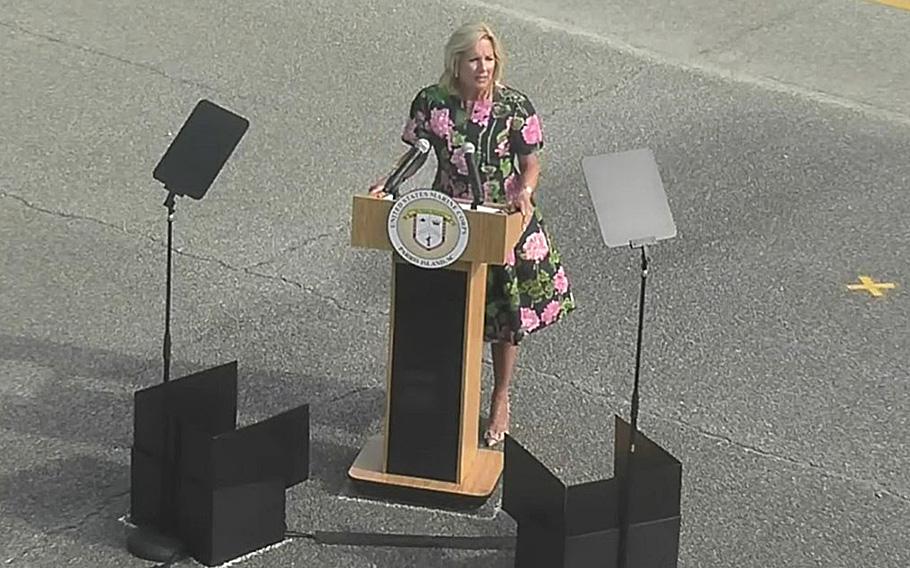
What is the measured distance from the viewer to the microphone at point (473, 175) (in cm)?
507

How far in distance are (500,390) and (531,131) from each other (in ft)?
3.45

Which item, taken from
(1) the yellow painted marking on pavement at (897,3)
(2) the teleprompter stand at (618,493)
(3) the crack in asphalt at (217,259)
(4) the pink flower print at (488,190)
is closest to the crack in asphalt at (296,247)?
(3) the crack in asphalt at (217,259)

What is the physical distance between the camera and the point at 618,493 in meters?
4.66

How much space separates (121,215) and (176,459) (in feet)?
10.2

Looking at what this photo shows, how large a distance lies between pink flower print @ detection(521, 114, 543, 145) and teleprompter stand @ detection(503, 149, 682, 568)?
658mm

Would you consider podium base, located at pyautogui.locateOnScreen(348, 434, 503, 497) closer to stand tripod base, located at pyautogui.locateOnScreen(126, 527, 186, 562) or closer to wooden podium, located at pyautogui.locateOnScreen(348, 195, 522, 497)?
wooden podium, located at pyautogui.locateOnScreen(348, 195, 522, 497)

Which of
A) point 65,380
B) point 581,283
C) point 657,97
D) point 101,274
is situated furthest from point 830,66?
point 65,380

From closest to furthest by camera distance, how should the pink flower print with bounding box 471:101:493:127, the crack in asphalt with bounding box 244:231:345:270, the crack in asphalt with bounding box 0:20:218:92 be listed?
the pink flower print with bounding box 471:101:493:127 < the crack in asphalt with bounding box 244:231:345:270 < the crack in asphalt with bounding box 0:20:218:92

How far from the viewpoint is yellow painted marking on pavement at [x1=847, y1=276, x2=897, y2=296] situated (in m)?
7.42

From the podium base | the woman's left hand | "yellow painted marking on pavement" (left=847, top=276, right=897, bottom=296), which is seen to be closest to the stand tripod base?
the podium base

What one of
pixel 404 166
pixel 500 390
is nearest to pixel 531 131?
pixel 404 166

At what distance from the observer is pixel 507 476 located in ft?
15.9

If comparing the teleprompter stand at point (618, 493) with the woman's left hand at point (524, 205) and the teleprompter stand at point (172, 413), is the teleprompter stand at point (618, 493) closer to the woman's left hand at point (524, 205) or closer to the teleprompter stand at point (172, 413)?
the woman's left hand at point (524, 205)

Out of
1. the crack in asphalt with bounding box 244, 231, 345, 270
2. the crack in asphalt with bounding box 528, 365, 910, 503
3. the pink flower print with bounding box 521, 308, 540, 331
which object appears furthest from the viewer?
the crack in asphalt with bounding box 244, 231, 345, 270
